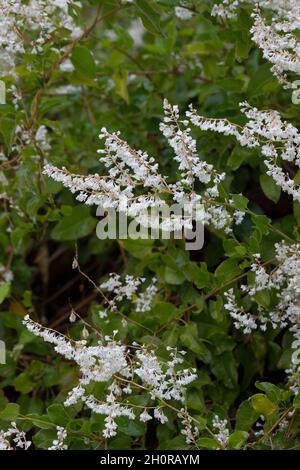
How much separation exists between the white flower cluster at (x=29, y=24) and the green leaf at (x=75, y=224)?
398 mm

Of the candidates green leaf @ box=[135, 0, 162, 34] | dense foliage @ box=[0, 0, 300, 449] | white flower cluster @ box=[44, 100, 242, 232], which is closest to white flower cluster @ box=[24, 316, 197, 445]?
dense foliage @ box=[0, 0, 300, 449]

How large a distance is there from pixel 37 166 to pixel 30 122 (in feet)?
0.36

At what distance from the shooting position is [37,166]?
1.86 m

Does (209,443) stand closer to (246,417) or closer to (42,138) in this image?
(246,417)

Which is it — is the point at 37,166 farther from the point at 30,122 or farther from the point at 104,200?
the point at 104,200

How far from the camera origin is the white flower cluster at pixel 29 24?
1.64 meters

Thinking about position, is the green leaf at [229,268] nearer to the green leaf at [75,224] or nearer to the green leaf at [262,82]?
the green leaf at [262,82]

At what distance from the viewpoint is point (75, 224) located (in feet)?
6.69

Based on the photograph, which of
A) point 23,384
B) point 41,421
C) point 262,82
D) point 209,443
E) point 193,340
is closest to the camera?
point 209,443

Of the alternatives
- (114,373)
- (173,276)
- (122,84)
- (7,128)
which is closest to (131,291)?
(173,276)

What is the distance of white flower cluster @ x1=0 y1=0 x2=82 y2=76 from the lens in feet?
5.39

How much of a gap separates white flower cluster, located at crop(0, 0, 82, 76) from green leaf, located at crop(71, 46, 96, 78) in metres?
0.07

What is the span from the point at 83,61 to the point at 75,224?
437 millimetres

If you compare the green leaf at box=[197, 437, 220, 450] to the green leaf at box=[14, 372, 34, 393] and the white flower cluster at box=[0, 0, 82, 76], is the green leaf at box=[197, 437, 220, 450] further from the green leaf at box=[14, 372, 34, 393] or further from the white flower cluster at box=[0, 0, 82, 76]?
the white flower cluster at box=[0, 0, 82, 76]
